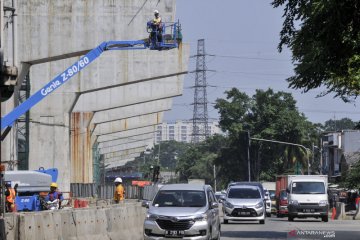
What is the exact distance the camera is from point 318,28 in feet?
59.1

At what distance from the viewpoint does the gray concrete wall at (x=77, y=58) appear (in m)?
39.0

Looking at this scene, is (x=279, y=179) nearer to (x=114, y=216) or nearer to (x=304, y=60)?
(x=304, y=60)

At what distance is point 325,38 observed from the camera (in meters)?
17.7

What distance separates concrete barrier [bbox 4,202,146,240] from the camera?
18141 mm

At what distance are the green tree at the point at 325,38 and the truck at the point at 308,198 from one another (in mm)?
14632

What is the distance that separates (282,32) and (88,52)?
18392 mm

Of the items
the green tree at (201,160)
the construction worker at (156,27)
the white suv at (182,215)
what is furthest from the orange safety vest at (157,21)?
the green tree at (201,160)

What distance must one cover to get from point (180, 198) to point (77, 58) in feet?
73.7

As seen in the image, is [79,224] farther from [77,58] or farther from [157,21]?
[77,58]

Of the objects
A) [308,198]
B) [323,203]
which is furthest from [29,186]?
[323,203]

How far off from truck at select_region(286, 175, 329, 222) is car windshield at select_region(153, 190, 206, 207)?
20009mm

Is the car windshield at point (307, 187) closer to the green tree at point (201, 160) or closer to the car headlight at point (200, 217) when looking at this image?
the car headlight at point (200, 217)

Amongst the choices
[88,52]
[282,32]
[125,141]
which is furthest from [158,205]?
[125,141]

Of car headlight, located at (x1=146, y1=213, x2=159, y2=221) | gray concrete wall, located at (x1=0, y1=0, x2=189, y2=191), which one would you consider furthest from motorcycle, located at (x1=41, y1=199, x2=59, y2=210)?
car headlight, located at (x1=146, y1=213, x2=159, y2=221)
